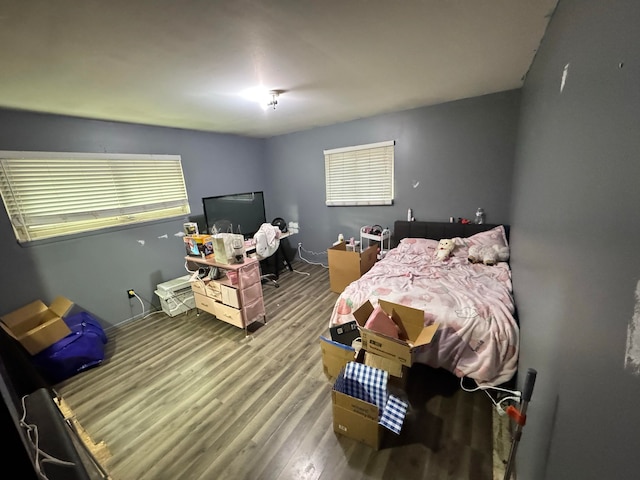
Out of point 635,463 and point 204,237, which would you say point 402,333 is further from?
point 204,237

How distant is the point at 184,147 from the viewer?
11.5ft

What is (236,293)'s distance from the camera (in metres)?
2.54

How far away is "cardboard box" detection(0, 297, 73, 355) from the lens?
205cm

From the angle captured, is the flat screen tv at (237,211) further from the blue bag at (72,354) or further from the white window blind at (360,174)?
the blue bag at (72,354)

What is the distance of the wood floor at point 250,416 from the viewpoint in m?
1.41

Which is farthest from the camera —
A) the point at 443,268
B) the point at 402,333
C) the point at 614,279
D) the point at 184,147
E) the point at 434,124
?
the point at 184,147

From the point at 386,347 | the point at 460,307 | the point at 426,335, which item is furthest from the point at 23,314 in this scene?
the point at 460,307

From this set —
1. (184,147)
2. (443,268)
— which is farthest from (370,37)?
(184,147)

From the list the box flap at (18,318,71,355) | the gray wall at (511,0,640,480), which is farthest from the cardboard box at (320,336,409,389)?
the box flap at (18,318,71,355)

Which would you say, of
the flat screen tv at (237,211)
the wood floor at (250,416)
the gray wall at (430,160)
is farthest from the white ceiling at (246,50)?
the wood floor at (250,416)

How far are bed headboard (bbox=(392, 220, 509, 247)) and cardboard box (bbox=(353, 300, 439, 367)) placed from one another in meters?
1.78

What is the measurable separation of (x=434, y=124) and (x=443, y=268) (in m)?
1.89

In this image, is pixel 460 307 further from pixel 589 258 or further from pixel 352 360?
pixel 589 258

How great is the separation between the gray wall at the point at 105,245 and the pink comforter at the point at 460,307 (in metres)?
2.63
